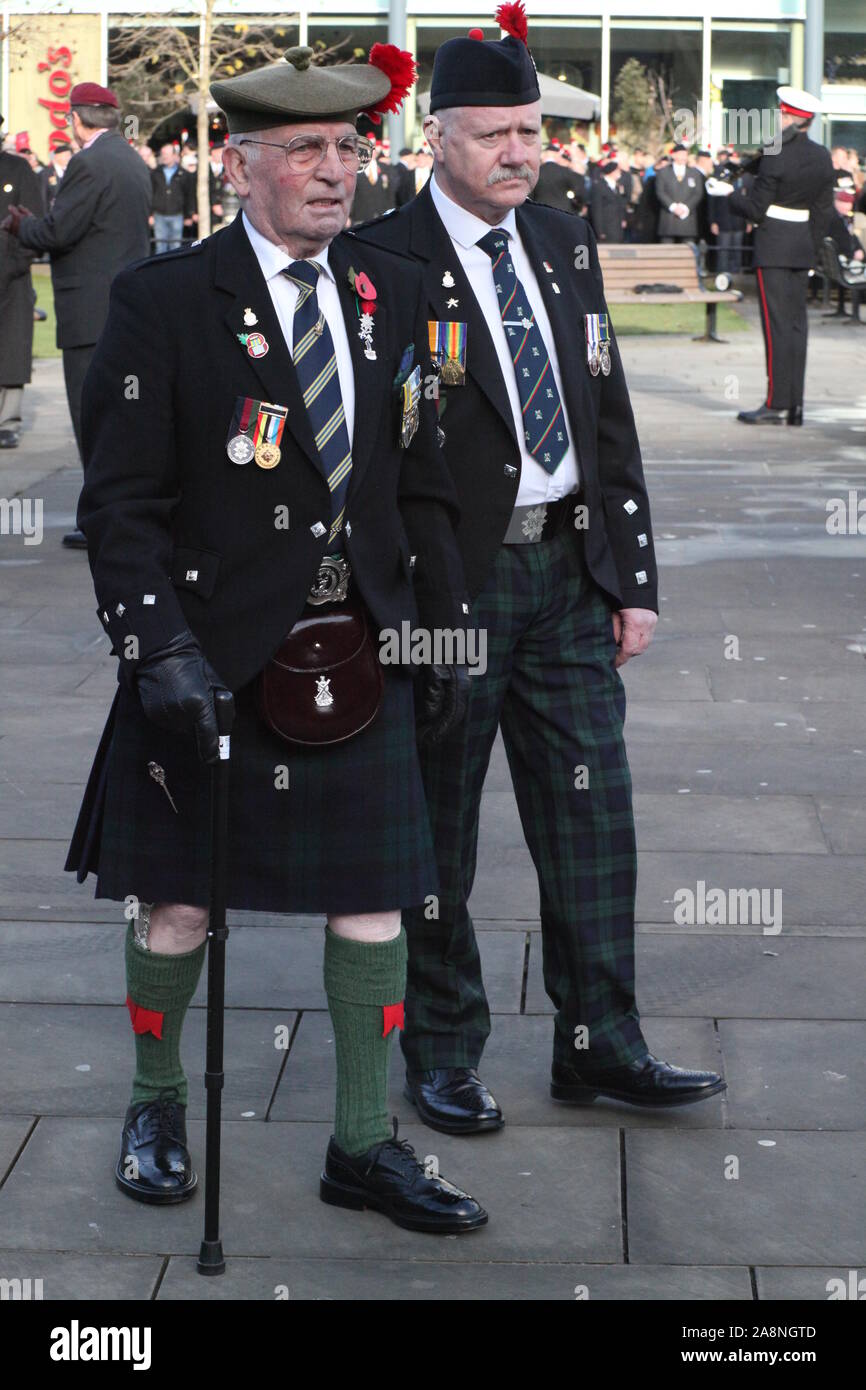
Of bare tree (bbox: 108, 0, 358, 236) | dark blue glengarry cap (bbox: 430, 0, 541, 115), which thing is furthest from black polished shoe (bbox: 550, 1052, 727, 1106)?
bare tree (bbox: 108, 0, 358, 236)

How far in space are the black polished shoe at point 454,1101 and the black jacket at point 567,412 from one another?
937 millimetres

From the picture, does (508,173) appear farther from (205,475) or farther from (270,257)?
(205,475)

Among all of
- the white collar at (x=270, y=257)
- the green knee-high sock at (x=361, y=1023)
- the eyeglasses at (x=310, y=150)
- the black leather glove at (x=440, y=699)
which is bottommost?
the green knee-high sock at (x=361, y=1023)

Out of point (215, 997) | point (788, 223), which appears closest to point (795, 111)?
point (788, 223)

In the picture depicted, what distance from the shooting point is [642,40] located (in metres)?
37.0

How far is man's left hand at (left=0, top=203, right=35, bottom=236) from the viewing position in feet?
36.0

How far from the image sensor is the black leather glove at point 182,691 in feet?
10.6

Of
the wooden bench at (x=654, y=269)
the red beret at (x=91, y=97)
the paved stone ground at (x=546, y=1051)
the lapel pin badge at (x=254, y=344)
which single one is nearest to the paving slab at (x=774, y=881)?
the paved stone ground at (x=546, y=1051)

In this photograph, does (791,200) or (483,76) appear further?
(791,200)

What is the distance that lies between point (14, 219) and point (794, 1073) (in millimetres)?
8283

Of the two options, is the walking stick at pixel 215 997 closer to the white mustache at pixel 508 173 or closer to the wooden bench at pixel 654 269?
the white mustache at pixel 508 173

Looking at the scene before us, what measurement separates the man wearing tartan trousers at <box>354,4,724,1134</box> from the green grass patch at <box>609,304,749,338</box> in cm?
1760
